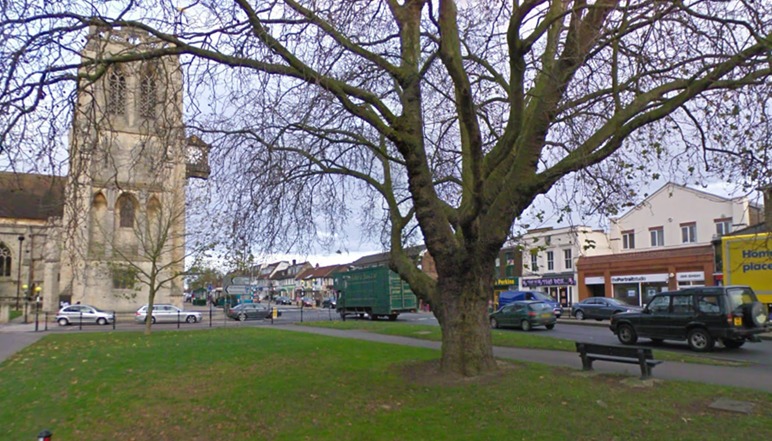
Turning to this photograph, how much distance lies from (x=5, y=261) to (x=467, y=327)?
67644mm

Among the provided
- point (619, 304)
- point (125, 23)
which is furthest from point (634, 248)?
point (125, 23)

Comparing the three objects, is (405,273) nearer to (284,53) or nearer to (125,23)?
(284,53)

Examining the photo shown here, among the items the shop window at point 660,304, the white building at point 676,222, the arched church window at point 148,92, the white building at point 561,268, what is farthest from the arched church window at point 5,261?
the shop window at point 660,304

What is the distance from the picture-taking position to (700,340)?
17.1 meters

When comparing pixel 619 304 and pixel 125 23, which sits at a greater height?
pixel 125 23

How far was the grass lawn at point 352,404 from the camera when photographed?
7453 millimetres

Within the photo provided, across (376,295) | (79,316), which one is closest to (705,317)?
(376,295)

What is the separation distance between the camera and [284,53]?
28.3ft

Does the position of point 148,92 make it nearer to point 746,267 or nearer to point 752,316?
point 752,316

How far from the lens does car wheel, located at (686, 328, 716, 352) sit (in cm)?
1683

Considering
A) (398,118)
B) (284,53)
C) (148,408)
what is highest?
(284,53)

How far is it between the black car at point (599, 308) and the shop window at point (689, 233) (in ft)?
45.3

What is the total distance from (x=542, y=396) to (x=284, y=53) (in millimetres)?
6484

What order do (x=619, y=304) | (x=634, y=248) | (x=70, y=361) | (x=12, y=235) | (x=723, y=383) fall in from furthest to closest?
1. (x=12, y=235)
2. (x=634, y=248)
3. (x=619, y=304)
4. (x=70, y=361)
5. (x=723, y=383)
